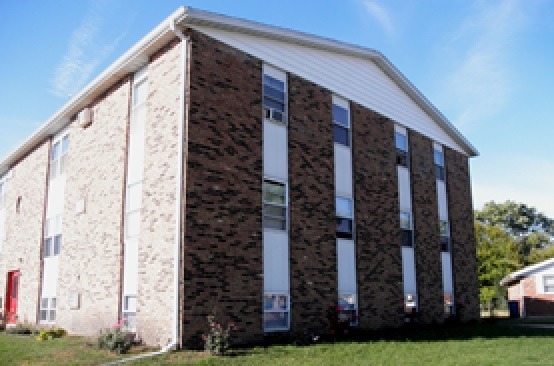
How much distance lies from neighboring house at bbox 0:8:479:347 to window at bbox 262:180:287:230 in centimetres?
4

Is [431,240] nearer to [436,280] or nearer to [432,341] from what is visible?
[436,280]

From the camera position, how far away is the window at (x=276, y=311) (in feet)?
42.7

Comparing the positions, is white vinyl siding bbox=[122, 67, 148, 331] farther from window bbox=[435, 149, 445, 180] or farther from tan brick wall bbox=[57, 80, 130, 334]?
window bbox=[435, 149, 445, 180]

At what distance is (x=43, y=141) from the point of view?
20750 millimetres

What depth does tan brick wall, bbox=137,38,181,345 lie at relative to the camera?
38.3ft

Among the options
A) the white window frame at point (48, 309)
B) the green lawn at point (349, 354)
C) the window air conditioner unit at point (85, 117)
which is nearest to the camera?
the green lawn at point (349, 354)

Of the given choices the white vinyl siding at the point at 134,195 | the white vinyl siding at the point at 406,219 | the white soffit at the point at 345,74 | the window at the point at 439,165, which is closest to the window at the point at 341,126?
the white soffit at the point at 345,74

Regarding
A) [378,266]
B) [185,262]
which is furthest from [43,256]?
[378,266]

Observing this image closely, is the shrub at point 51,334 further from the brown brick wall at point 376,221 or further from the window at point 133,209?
the brown brick wall at point 376,221

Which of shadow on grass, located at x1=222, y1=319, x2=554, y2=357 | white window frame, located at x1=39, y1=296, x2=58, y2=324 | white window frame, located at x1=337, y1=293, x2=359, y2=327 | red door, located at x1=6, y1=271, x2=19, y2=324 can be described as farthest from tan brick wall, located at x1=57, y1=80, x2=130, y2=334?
white window frame, located at x1=337, y1=293, x2=359, y2=327

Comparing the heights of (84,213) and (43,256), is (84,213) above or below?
above

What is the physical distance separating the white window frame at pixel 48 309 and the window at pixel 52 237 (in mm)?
1525

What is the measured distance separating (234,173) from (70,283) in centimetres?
710

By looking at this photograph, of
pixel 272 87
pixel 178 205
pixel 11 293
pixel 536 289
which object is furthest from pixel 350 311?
pixel 536 289
